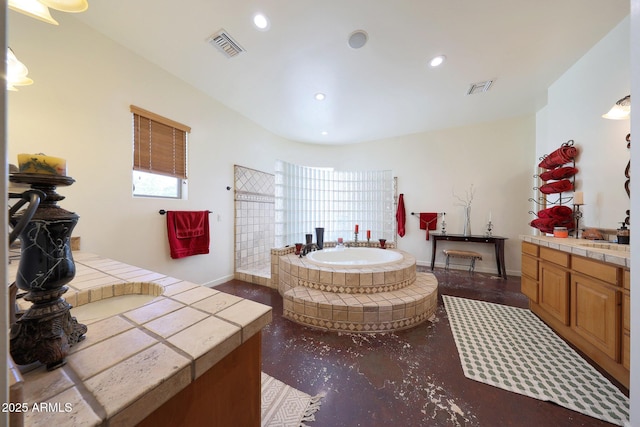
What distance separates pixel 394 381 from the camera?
4.48ft

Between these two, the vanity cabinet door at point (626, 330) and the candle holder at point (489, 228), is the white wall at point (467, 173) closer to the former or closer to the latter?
the candle holder at point (489, 228)

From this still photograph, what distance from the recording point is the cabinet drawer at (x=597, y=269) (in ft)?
4.24

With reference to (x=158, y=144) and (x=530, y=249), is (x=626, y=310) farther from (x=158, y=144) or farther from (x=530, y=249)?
(x=158, y=144)

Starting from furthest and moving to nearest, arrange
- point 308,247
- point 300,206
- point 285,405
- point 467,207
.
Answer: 1. point 300,206
2. point 467,207
3. point 308,247
4. point 285,405

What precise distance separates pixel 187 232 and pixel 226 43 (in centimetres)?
204

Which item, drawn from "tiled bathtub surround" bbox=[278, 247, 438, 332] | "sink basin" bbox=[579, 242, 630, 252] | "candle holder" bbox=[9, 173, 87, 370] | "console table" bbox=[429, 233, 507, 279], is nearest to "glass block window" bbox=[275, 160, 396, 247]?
"console table" bbox=[429, 233, 507, 279]

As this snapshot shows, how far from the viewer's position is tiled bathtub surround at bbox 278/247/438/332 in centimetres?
192

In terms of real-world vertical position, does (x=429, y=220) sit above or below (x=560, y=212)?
below

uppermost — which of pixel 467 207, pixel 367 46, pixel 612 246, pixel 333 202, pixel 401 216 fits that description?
pixel 367 46

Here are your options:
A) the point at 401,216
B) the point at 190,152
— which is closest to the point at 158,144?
the point at 190,152

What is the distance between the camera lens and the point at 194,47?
2.02m

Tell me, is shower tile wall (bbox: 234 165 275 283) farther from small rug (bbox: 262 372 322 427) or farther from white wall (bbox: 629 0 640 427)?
white wall (bbox: 629 0 640 427)

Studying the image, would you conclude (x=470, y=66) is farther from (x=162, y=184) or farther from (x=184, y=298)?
(x=162, y=184)

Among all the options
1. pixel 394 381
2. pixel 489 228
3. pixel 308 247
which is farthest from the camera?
pixel 489 228
